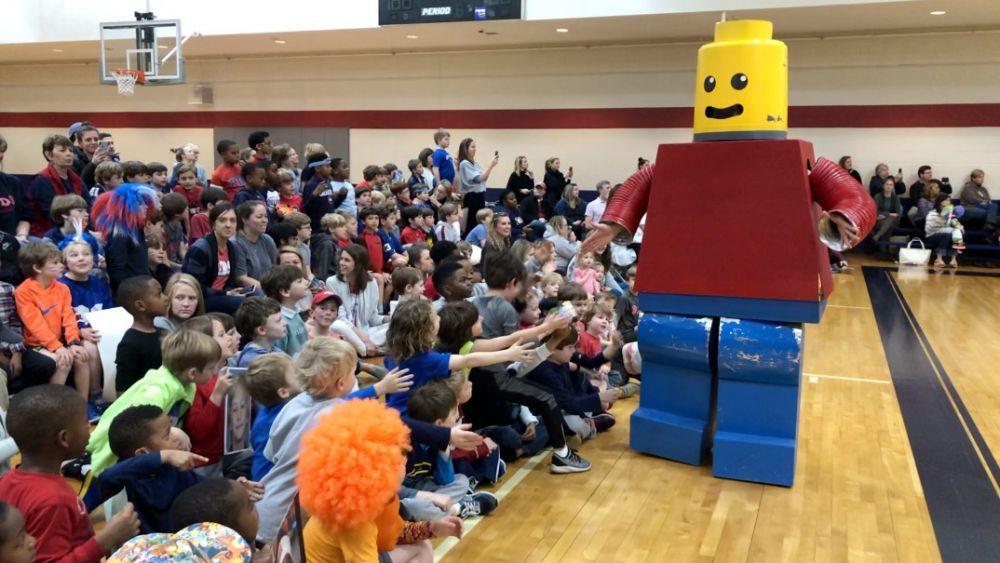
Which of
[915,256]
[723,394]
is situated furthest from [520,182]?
[723,394]

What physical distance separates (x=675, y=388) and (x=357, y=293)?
2.55 meters

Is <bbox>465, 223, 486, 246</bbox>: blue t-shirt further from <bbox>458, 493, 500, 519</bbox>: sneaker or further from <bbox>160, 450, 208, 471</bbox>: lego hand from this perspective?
<bbox>160, 450, 208, 471</bbox>: lego hand

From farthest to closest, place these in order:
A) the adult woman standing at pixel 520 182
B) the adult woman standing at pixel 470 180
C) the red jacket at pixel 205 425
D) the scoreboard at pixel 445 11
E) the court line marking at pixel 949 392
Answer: the adult woman standing at pixel 520 182 → the scoreboard at pixel 445 11 → the adult woman standing at pixel 470 180 → the court line marking at pixel 949 392 → the red jacket at pixel 205 425

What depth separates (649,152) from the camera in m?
14.3

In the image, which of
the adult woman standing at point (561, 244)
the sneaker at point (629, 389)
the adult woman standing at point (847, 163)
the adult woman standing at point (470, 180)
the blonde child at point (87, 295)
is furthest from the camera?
the adult woman standing at point (847, 163)

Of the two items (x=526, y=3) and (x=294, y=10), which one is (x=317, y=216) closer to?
(x=526, y=3)

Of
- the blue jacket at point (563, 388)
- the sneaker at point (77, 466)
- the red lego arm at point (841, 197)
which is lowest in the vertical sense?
the sneaker at point (77, 466)

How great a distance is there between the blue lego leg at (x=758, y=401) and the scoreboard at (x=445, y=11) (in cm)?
826

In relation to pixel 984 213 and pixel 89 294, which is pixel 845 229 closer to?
pixel 89 294

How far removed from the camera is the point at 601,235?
4551 millimetres

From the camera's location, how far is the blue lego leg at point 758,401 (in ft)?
12.9

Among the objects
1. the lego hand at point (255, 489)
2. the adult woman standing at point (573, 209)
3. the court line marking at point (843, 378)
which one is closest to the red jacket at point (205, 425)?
the lego hand at point (255, 489)

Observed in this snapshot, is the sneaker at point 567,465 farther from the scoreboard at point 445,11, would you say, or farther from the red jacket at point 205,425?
A: the scoreboard at point 445,11

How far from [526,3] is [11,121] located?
45.8 feet
